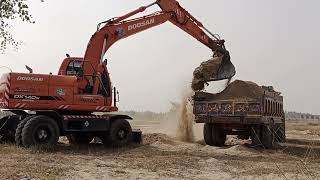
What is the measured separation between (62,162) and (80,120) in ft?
15.5

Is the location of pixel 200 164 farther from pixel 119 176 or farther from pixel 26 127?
pixel 26 127

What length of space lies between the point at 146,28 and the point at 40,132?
6.61 m

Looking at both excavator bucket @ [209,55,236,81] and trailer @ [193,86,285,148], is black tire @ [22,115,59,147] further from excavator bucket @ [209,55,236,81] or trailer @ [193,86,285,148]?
excavator bucket @ [209,55,236,81]

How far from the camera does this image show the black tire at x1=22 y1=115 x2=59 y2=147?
54.5 feet

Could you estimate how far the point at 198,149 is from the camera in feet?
63.1

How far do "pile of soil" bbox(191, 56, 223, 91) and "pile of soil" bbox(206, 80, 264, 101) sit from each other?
3.56 feet

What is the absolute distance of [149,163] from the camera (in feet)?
46.2

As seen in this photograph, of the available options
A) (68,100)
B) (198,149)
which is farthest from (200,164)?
(68,100)

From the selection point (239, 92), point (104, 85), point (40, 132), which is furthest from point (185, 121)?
point (40, 132)

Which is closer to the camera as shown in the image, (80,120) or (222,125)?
(80,120)

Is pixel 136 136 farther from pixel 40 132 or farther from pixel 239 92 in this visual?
pixel 40 132

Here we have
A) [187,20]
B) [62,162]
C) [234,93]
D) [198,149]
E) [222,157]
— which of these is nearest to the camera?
[62,162]

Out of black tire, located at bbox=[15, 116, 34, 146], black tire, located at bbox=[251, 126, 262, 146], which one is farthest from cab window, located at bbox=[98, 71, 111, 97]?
black tire, located at bbox=[251, 126, 262, 146]

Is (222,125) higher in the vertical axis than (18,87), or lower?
lower
